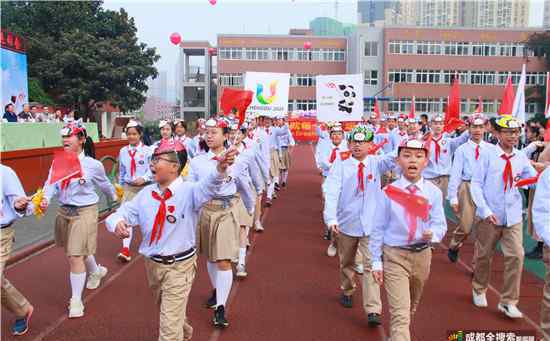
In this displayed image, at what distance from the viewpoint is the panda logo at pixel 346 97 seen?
424 inches

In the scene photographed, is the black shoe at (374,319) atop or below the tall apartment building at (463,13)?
below

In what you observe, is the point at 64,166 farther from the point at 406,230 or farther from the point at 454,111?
the point at 454,111

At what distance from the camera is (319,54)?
2569 inches

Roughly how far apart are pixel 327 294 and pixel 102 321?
107 inches

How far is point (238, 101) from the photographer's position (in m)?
4.66

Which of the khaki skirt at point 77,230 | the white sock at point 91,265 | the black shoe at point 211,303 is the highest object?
the khaki skirt at point 77,230

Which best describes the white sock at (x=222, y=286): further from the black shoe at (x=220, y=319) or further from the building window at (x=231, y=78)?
the building window at (x=231, y=78)

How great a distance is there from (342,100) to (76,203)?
6603mm

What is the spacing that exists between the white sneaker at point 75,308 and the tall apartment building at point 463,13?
7590 centimetres

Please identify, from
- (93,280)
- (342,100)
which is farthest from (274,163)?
(93,280)

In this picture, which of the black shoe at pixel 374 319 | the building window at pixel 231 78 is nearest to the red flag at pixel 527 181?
the black shoe at pixel 374 319

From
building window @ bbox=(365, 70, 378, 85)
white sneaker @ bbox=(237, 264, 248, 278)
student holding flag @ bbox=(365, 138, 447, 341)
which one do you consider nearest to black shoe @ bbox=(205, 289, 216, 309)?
white sneaker @ bbox=(237, 264, 248, 278)

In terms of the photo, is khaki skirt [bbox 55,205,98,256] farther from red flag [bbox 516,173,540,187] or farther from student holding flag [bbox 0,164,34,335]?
red flag [bbox 516,173,540,187]

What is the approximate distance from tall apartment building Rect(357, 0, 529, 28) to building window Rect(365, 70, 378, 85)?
16.9m
